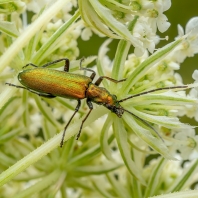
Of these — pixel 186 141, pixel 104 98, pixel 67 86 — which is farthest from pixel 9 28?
pixel 186 141

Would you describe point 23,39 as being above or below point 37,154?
above

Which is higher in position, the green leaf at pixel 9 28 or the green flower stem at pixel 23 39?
the green leaf at pixel 9 28

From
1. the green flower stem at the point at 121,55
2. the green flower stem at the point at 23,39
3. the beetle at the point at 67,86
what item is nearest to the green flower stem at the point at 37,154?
the beetle at the point at 67,86

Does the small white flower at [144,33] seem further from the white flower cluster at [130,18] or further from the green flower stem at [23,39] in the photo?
the green flower stem at [23,39]

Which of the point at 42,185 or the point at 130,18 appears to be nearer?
the point at 130,18

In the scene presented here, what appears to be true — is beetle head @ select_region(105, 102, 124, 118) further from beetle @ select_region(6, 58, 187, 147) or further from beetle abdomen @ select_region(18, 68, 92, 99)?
beetle abdomen @ select_region(18, 68, 92, 99)

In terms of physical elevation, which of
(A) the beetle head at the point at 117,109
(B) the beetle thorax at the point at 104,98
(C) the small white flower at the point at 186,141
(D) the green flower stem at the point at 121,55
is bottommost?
(C) the small white flower at the point at 186,141

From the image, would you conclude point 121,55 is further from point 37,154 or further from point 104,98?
point 37,154

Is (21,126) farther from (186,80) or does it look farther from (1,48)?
(186,80)
